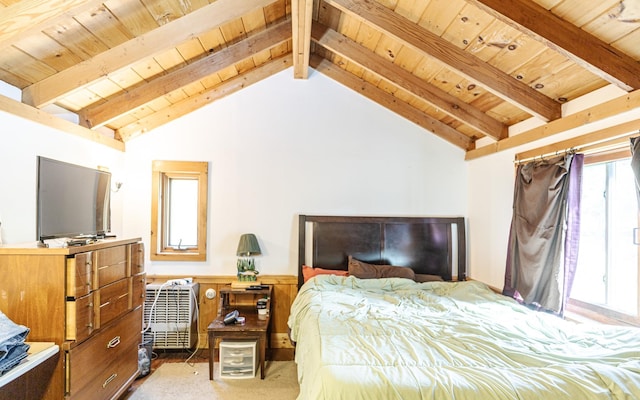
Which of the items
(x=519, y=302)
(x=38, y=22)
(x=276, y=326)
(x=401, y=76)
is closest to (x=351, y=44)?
(x=401, y=76)

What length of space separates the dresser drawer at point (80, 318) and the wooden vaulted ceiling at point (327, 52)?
1.29 metres

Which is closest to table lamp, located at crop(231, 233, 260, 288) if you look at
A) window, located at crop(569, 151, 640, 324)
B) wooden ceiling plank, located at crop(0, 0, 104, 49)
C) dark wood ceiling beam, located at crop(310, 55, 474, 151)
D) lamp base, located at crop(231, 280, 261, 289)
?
lamp base, located at crop(231, 280, 261, 289)

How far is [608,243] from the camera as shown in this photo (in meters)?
2.20

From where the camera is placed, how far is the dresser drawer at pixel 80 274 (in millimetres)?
1761

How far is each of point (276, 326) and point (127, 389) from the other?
54.7 inches

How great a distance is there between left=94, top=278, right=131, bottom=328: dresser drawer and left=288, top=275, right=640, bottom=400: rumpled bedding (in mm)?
1293

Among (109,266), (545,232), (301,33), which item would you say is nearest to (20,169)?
(109,266)

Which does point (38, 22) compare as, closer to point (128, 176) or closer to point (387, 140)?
point (128, 176)

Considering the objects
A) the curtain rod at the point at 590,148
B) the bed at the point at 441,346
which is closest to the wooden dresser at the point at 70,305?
the bed at the point at 441,346

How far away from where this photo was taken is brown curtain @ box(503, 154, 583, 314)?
222cm

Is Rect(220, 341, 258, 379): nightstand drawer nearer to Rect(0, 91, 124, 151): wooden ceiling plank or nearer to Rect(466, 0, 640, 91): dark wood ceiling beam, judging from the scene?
Rect(0, 91, 124, 151): wooden ceiling plank

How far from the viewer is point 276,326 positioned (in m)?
3.37

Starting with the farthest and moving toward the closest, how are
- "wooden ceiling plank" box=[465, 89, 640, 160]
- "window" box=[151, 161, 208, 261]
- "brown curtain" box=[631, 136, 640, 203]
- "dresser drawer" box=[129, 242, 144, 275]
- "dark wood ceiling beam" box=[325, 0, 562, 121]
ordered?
"window" box=[151, 161, 208, 261]
"dresser drawer" box=[129, 242, 144, 275]
"dark wood ceiling beam" box=[325, 0, 562, 121]
"wooden ceiling plank" box=[465, 89, 640, 160]
"brown curtain" box=[631, 136, 640, 203]

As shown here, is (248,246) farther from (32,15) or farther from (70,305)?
(32,15)
